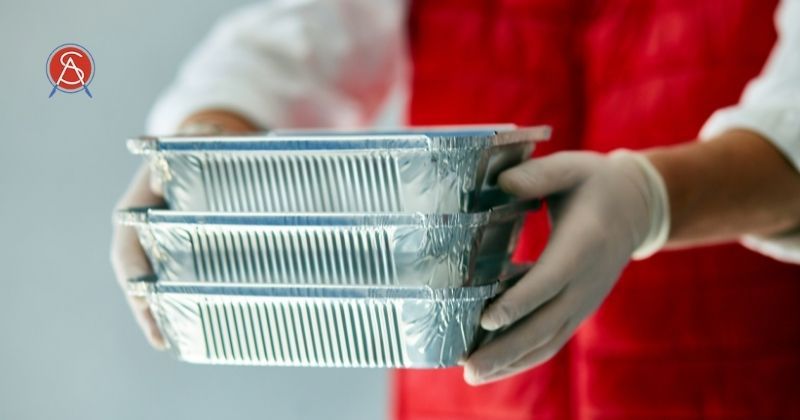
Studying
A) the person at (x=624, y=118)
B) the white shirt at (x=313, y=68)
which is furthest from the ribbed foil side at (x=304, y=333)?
the white shirt at (x=313, y=68)

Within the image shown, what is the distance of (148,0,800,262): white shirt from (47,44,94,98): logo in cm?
48

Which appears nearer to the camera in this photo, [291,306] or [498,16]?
[291,306]

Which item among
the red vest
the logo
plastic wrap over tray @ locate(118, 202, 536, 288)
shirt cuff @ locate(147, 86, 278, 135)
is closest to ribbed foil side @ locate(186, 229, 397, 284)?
plastic wrap over tray @ locate(118, 202, 536, 288)

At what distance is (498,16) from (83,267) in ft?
2.99

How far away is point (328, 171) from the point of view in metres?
0.59

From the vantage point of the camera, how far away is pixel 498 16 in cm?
133

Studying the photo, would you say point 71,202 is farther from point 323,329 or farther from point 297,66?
point 297,66

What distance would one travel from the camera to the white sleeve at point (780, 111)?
0.85 metres

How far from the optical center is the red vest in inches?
46.5

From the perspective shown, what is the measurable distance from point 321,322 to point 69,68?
24 cm

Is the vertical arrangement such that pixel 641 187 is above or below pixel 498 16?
below

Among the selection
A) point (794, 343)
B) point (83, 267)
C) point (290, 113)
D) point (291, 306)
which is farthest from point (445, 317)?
point (794, 343)

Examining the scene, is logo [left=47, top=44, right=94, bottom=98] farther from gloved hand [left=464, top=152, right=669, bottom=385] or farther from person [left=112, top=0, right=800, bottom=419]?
person [left=112, top=0, right=800, bottom=419]

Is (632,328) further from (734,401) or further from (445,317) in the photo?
(445,317)
